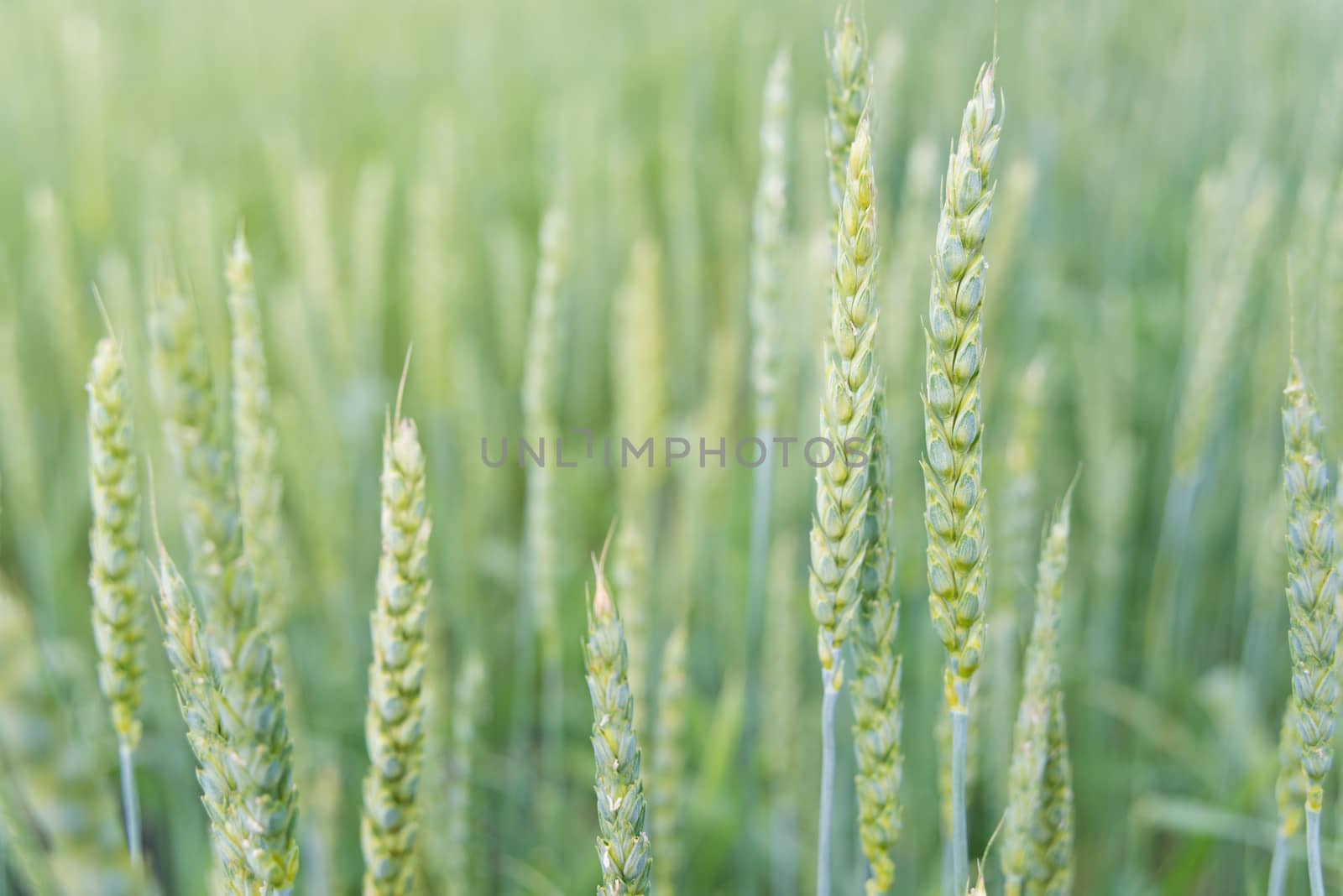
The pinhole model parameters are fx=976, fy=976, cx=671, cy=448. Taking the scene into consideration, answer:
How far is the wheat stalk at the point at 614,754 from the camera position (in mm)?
817

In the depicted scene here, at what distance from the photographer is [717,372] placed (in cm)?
215

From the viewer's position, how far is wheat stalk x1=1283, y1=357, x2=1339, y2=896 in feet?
2.88

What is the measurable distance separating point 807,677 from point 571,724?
542 millimetres

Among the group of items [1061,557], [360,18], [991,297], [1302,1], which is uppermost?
[360,18]

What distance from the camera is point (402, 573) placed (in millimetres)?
866

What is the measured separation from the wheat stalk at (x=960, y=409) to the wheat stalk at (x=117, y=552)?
28.7 inches

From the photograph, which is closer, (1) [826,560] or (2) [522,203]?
(1) [826,560]

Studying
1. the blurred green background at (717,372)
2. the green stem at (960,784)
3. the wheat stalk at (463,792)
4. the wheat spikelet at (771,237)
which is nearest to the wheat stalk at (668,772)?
the blurred green background at (717,372)

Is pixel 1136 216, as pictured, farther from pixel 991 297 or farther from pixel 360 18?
pixel 360 18

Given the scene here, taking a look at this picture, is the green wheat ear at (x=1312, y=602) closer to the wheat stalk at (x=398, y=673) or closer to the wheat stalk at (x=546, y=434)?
the wheat stalk at (x=398, y=673)

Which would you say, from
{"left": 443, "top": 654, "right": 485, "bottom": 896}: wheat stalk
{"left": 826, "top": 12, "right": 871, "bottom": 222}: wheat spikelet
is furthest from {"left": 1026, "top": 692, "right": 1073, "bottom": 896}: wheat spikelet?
{"left": 443, "top": 654, "right": 485, "bottom": 896}: wheat stalk

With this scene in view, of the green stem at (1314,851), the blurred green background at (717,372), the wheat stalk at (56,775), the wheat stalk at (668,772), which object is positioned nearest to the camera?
the wheat stalk at (56,775)

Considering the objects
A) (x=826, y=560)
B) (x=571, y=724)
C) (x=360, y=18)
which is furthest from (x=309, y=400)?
(x=360, y=18)

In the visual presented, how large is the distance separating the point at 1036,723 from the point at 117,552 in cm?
91
